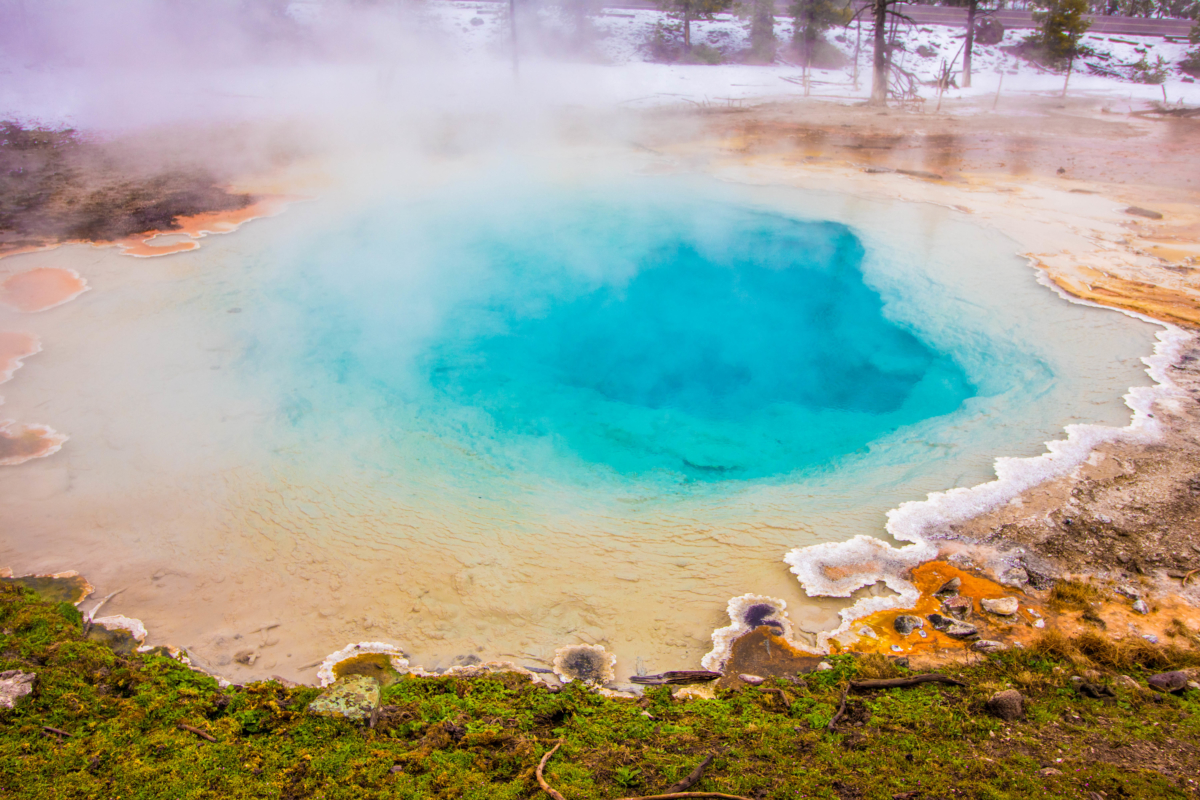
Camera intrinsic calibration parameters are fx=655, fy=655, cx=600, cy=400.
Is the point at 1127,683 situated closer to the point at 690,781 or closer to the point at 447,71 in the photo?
the point at 690,781

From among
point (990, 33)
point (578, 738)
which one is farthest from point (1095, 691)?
point (990, 33)

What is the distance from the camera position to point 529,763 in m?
2.68

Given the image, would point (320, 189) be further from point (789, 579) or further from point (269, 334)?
point (789, 579)

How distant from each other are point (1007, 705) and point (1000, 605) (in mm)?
1086

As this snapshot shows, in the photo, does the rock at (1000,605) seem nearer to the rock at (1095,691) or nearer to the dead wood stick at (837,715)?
the rock at (1095,691)

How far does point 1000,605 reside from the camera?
3.78m

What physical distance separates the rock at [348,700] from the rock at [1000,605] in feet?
11.1

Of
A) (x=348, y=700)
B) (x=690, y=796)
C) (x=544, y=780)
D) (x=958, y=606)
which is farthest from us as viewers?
(x=958, y=606)

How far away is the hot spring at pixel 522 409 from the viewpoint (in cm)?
417

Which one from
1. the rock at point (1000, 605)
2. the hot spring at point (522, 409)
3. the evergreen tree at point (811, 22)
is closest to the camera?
the rock at point (1000, 605)

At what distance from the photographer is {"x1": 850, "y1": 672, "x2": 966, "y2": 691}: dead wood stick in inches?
125

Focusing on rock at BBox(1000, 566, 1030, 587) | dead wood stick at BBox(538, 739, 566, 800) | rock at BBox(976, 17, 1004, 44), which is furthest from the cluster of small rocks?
rock at BBox(976, 17, 1004, 44)

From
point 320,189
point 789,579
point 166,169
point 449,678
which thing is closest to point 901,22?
point 320,189

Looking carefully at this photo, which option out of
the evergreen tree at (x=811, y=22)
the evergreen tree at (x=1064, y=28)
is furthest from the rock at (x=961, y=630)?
the evergreen tree at (x=1064, y=28)
